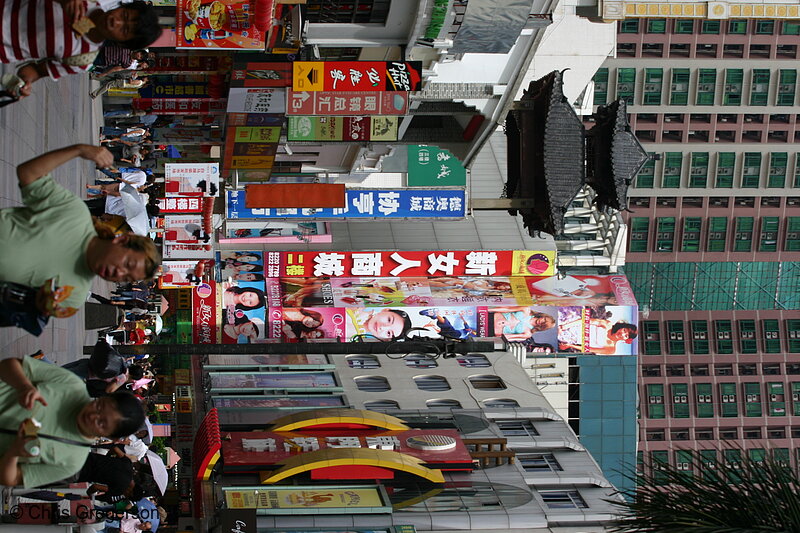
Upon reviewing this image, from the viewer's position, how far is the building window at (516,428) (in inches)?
1451

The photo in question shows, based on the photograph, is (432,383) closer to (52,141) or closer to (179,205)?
(179,205)

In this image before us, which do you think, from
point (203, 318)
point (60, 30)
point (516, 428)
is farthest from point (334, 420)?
point (60, 30)

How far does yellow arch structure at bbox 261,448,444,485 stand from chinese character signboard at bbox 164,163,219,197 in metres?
7.77

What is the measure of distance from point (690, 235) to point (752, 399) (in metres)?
11.8

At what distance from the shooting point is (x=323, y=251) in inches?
1746

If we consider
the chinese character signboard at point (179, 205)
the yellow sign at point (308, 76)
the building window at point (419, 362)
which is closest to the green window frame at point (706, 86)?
the building window at point (419, 362)

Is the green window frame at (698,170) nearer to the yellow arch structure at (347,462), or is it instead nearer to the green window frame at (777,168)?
the green window frame at (777,168)

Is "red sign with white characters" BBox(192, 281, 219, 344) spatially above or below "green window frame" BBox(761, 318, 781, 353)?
above

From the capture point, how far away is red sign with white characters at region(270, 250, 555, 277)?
4406 centimetres

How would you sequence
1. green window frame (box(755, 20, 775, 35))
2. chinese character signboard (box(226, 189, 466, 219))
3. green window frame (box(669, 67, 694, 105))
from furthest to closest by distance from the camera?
1. green window frame (box(755, 20, 775, 35))
2. green window frame (box(669, 67, 694, 105))
3. chinese character signboard (box(226, 189, 466, 219))

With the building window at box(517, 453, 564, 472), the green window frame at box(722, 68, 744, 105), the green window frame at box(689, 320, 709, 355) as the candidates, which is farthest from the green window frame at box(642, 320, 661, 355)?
the building window at box(517, 453, 564, 472)

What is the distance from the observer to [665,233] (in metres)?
66.6

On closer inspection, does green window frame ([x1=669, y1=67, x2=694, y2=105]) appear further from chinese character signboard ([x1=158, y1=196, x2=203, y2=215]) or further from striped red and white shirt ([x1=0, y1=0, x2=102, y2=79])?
striped red and white shirt ([x1=0, y1=0, x2=102, y2=79])

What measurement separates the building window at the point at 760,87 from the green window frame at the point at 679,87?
14.3 feet
